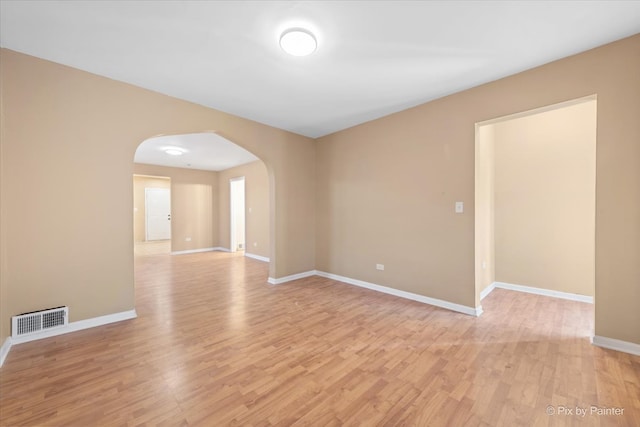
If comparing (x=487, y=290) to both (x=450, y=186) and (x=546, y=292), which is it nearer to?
(x=546, y=292)

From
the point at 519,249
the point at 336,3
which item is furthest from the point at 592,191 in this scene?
the point at 336,3

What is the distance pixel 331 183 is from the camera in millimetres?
4629

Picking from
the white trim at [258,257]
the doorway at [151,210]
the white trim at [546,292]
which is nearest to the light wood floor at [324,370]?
the white trim at [546,292]

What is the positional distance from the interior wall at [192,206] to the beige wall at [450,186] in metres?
4.74

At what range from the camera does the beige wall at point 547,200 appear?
3309 mm

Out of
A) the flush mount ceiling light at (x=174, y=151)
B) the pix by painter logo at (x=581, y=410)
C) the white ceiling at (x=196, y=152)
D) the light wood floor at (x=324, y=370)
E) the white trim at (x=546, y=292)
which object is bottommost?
the light wood floor at (x=324, y=370)

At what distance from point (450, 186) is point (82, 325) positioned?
4.46m

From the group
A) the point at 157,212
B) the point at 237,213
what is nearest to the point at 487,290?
the point at 237,213

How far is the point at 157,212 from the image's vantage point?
9.42m

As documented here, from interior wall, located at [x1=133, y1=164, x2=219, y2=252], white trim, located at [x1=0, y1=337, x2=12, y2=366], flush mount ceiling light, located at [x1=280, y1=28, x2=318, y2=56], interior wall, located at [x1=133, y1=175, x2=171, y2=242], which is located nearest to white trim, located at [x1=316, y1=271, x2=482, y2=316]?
flush mount ceiling light, located at [x1=280, y1=28, x2=318, y2=56]

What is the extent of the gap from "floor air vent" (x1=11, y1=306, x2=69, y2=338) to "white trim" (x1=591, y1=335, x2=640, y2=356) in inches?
200

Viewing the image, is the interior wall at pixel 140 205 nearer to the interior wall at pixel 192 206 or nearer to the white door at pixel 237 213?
the interior wall at pixel 192 206

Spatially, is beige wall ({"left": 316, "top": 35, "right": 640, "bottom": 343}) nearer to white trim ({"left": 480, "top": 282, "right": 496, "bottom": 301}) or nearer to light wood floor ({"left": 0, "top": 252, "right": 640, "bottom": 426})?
light wood floor ({"left": 0, "top": 252, "right": 640, "bottom": 426})

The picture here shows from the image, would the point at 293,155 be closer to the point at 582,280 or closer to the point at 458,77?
the point at 458,77
